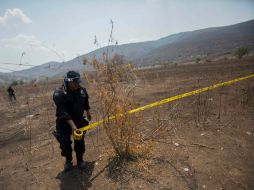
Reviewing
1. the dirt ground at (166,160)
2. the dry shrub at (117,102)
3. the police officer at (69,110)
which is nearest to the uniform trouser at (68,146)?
the police officer at (69,110)

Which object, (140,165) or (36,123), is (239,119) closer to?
(140,165)

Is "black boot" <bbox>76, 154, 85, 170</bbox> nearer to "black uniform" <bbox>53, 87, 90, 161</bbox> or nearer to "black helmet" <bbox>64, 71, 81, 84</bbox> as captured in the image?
"black uniform" <bbox>53, 87, 90, 161</bbox>

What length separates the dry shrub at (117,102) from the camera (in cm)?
298

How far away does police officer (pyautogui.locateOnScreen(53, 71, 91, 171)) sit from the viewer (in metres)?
2.99

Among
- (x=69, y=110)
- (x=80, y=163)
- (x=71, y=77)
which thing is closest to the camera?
(x=71, y=77)

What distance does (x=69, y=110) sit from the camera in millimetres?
3203

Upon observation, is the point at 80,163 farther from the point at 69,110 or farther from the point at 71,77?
the point at 71,77

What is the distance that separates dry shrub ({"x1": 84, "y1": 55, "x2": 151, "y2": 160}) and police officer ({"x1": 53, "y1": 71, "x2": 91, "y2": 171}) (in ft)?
0.81

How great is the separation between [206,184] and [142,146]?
105 centimetres

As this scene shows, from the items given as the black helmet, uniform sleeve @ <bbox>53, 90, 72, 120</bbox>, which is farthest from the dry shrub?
uniform sleeve @ <bbox>53, 90, 72, 120</bbox>

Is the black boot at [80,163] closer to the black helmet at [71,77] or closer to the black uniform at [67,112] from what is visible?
the black uniform at [67,112]

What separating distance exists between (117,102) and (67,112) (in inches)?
28.0

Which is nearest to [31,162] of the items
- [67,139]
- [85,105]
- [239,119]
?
[67,139]

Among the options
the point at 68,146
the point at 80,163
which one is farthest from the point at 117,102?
the point at 80,163
